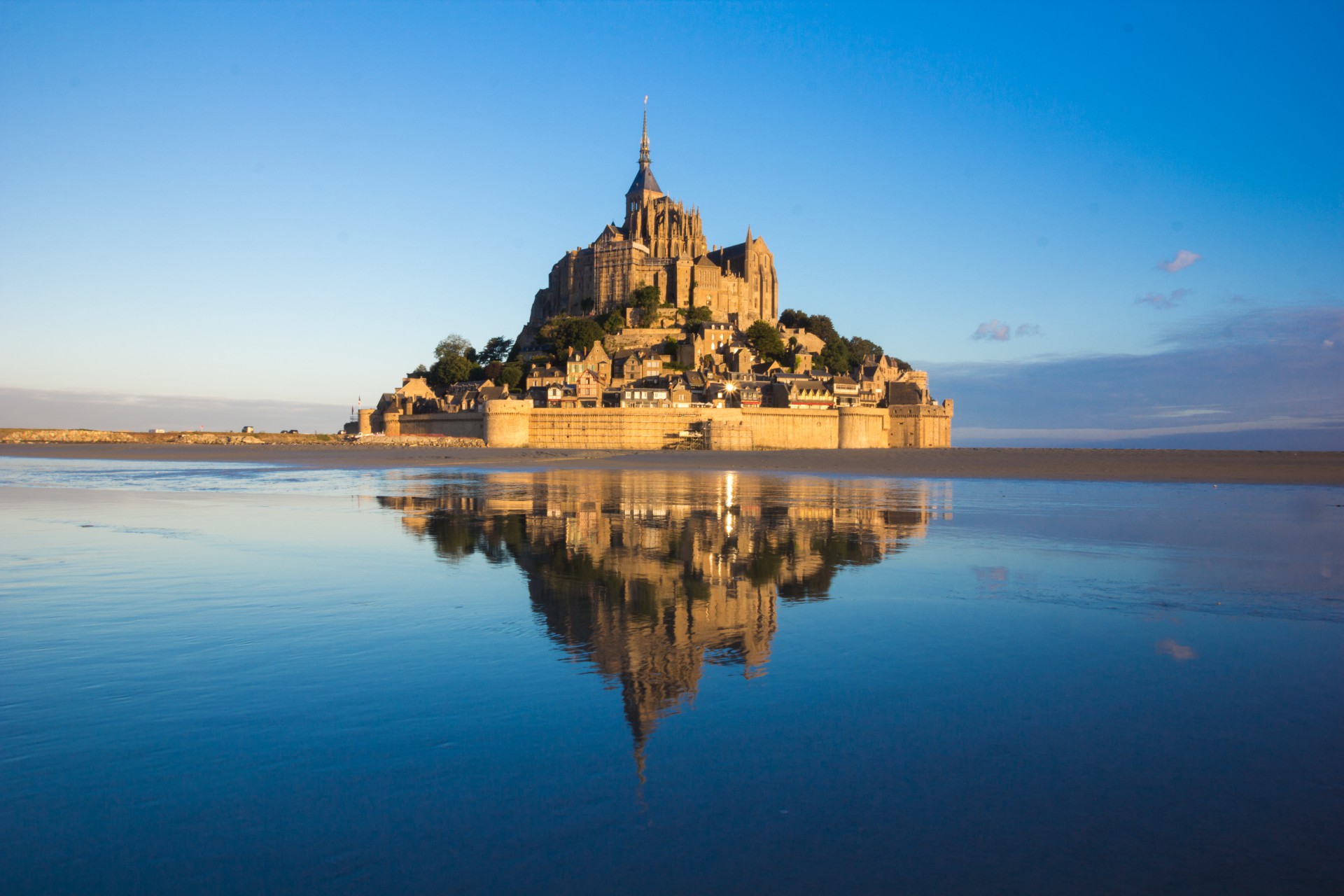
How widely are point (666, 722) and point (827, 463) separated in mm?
39780

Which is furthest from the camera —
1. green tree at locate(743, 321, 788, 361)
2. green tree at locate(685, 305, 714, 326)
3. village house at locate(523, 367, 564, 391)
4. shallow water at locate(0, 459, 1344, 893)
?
green tree at locate(685, 305, 714, 326)

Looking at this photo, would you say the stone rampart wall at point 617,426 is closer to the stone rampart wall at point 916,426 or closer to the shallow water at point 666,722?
the stone rampart wall at point 916,426

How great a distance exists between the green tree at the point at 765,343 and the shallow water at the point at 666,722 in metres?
75.5

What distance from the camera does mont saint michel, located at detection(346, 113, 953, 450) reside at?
70.2m

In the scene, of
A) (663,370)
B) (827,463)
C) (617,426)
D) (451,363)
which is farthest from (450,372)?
(827,463)

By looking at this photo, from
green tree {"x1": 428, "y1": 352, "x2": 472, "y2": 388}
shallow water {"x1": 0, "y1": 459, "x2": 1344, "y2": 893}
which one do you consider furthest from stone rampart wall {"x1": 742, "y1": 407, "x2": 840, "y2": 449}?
shallow water {"x1": 0, "y1": 459, "x2": 1344, "y2": 893}

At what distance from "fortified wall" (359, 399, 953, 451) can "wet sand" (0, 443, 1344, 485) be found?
7.16 m

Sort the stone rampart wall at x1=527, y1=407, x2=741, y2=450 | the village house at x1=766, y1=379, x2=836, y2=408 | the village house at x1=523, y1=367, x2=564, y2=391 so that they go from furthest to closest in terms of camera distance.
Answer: the village house at x1=523, y1=367, x2=564, y2=391 < the village house at x1=766, y1=379, x2=836, y2=408 < the stone rampart wall at x1=527, y1=407, x2=741, y2=450

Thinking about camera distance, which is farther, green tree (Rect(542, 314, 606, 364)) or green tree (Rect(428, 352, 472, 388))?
green tree (Rect(428, 352, 472, 388))

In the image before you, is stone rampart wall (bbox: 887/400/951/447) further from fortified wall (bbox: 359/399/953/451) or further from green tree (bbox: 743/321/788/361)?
green tree (bbox: 743/321/788/361)

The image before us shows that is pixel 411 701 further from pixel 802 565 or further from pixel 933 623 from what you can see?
pixel 802 565

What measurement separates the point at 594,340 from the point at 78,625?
252ft

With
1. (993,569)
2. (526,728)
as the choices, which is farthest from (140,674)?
(993,569)

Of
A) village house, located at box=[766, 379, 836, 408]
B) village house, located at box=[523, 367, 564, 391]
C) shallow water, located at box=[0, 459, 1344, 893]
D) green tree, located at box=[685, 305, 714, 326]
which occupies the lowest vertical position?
shallow water, located at box=[0, 459, 1344, 893]
